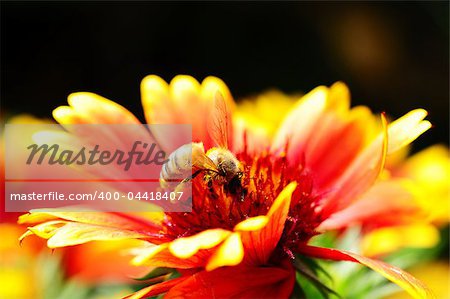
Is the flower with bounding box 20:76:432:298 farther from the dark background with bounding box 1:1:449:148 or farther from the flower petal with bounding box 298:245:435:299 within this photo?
the dark background with bounding box 1:1:449:148

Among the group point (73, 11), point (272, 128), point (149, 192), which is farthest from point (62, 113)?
point (73, 11)

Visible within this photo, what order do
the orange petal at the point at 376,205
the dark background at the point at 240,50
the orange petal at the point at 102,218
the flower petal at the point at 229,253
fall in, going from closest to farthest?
1. the flower petal at the point at 229,253
2. the orange petal at the point at 102,218
3. the orange petal at the point at 376,205
4. the dark background at the point at 240,50

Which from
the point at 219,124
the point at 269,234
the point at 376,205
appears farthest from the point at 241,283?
the point at 376,205

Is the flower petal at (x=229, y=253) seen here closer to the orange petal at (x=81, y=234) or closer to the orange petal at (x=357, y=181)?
the orange petal at (x=81, y=234)

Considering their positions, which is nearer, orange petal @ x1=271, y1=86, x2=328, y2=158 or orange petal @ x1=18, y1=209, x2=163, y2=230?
orange petal @ x1=18, y1=209, x2=163, y2=230

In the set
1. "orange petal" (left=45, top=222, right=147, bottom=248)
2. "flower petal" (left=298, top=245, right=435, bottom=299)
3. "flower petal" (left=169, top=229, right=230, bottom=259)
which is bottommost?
"flower petal" (left=298, top=245, right=435, bottom=299)

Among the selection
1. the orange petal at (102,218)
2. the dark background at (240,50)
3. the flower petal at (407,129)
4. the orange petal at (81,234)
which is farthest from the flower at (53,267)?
the dark background at (240,50)

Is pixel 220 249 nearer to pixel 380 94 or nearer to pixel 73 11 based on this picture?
pixel 73 11

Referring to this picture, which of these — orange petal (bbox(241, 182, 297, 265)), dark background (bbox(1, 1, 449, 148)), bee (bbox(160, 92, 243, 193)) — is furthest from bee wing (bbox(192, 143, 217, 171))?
dark background (bbox(1, 1, 449, 148))

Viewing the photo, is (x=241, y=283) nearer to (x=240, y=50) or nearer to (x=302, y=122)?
(x=302, y=122)
